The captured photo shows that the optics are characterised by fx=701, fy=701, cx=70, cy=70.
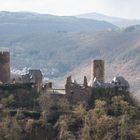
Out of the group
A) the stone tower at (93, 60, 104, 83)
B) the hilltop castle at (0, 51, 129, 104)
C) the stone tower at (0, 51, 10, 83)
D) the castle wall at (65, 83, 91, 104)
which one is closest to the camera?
the castle wall at (65, 83, 91, 104)

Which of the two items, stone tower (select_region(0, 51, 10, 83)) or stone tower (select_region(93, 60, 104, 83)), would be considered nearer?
stone tower (select_region(93, 60, 104, 83))

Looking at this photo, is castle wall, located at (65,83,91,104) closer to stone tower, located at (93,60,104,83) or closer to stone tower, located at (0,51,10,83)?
stone tower, located at (93,60,104,83)

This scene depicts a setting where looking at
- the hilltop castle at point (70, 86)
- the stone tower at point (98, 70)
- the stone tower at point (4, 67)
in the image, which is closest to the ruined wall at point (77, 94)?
the hilltop castle at point (70, 86)

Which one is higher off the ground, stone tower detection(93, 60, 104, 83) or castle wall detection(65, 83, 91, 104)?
stone tower detection(93, 60, 104, 83)

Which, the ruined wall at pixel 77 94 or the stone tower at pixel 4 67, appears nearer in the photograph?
the ruined wall at pixel 77 94

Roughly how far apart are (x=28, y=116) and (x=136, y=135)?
8.53 meters

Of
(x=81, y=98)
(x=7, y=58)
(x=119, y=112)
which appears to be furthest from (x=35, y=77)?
(x=119, y=112)

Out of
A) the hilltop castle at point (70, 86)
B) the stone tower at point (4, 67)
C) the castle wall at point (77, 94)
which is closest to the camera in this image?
the castle wall at point (77, 94)

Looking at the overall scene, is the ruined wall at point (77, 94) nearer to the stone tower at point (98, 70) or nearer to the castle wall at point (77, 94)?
the castle wall at point (77, 94)

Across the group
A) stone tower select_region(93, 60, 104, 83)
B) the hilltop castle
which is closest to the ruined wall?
the hilltop castle

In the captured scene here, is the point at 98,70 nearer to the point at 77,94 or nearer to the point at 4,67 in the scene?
the point at 77,94

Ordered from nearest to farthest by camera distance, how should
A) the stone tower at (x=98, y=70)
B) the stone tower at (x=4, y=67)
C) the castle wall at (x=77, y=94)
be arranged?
the castle wall at (x=77, y=94) → the stone tower at (x=98, y=70) → the stone tower at (x=4, y=67)

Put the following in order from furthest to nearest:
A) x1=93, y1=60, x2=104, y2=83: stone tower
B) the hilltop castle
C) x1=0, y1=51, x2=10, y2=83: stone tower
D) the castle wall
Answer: x1=0, y1=51, x2=10, y2=83: stone tower < x1=93, y1=60, x2=104, y2=83: stone tower < the hilltop castle < the castle wall

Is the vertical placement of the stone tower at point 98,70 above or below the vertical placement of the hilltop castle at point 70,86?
above
